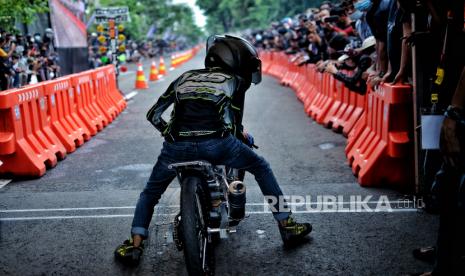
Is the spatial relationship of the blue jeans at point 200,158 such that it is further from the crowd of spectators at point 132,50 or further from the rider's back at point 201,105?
the crowd of spectators at point 132,50

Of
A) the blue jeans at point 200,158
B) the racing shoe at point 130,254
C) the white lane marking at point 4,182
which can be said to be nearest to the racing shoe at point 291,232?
the blue jeans at point 200,158

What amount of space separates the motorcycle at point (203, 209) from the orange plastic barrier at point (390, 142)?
7.86 ft

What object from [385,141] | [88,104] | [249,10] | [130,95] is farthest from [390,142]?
[249,10]

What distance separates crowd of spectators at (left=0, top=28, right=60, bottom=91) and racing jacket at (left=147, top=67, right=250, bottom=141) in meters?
10.6

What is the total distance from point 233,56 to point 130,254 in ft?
5.69

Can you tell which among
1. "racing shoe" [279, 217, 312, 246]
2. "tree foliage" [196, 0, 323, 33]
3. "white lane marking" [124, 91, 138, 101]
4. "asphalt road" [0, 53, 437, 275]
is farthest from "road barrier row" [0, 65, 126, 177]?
"tree foliage" [196, 0, 323, 33]

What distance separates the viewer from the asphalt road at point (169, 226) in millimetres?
4258

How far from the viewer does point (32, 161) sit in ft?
23.7

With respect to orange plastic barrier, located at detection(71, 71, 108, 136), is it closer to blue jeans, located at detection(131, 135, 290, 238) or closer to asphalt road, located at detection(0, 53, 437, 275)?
asphalt road, located at detection(0, 53, 437, 275)

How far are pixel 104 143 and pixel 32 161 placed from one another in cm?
257

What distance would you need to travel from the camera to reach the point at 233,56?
14.3 ft

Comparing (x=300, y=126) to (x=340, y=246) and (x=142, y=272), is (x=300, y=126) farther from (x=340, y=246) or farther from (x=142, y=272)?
(x=142, y=272)

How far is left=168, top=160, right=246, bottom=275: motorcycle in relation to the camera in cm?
355

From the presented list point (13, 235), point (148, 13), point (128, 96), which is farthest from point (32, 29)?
point (148, 13)
